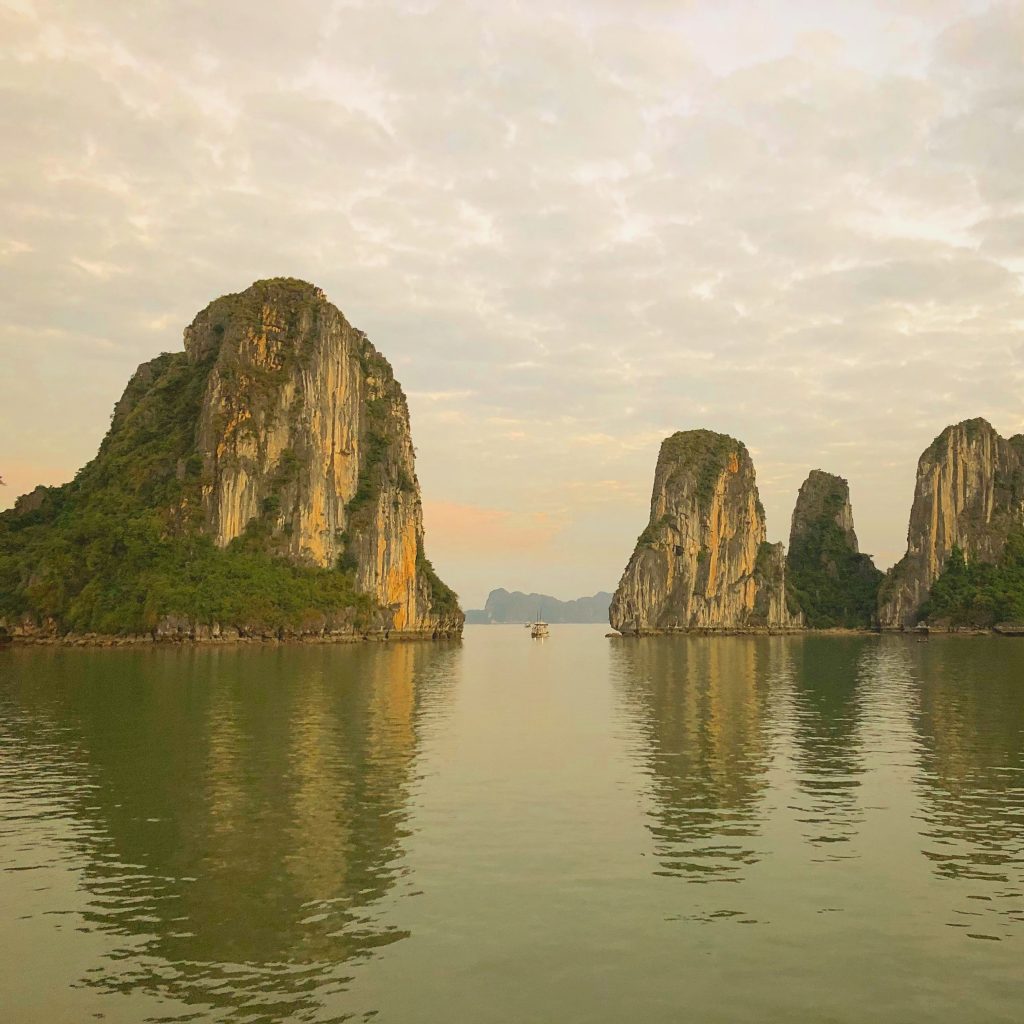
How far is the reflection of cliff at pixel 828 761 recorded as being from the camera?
2364cm

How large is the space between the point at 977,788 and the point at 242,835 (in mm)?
20772

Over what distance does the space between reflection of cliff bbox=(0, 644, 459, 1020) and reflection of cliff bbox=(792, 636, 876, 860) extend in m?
10.4

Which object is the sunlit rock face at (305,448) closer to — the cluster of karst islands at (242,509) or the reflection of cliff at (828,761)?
the cluster of karst islands at (242,509)

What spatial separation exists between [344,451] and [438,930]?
139 metres

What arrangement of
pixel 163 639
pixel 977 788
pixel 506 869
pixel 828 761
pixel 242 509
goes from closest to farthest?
pixel 506 869, pixel 977 788, pixel 828 761, pixel 163 639, pixel 242 509

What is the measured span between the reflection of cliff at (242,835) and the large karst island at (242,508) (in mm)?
74443

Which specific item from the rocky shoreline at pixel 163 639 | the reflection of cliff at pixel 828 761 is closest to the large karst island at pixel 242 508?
the rocky shoreline at pixel 163 639

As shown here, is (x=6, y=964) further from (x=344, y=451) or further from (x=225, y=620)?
A: (x=344, y=451)

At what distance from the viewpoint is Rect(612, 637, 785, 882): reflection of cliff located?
21.4 m

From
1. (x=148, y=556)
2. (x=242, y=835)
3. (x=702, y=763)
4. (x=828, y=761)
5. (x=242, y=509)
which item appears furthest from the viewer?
(x=242, y=509)

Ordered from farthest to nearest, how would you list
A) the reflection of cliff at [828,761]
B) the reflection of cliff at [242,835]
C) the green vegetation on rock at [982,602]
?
the green vegetation on rock at [982,602], the reflection of cliff at [828,761], the reflection of cliff at [242,835]

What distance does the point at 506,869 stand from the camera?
781 inches

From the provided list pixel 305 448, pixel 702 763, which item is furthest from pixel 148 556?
pixel 702 763

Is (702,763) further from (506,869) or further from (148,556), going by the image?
(148,556)
